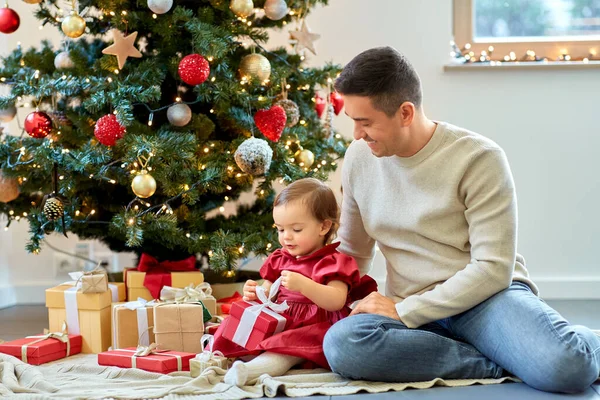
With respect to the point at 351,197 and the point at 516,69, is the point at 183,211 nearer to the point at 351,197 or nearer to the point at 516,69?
the point at 351,197

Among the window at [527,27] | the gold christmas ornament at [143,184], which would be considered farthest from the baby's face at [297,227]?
the window at [527,27]

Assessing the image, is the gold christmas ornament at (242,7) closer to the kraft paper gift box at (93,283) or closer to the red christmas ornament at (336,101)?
the red christmas ornament at (336,101)

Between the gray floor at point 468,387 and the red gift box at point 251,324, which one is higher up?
the red gift box at point 251,324

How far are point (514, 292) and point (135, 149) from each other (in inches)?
43.9

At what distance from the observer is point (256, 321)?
1804mm

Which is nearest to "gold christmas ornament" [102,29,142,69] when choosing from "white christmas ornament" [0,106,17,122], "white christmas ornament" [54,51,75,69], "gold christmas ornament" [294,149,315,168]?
"white christmas ornament" [54,51,75,69]

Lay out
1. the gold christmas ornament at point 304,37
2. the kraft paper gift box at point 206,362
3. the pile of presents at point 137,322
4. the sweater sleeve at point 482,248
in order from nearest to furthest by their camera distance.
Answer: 1. the sweater sleeve at point 482,248
2. the kraft paper gift box at point 206,362
3. the pile of presents at point 137,322
4. the gold christmas ornament at point 304,37

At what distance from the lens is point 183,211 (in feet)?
7.86

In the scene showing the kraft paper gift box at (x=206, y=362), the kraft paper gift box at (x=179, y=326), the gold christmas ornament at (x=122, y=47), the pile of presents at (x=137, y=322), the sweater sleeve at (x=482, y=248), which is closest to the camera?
the sweater sleeve at (x=482, y=248)

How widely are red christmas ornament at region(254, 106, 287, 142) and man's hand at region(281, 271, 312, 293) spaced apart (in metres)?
0.70

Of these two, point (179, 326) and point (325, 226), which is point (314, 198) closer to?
point (325, 226)

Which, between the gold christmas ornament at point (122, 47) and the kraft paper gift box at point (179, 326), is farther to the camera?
the gold christmas ornament at point (122, 47)

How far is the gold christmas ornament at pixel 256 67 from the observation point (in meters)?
2.34

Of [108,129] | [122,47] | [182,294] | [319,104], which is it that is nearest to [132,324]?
[182,294]
